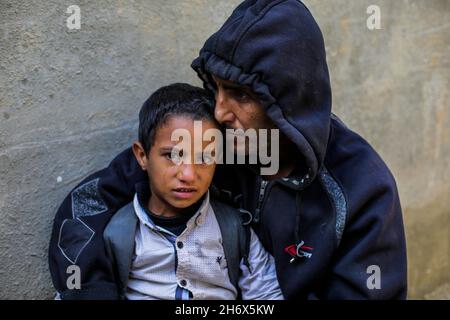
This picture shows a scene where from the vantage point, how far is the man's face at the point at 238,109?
7.38 feet

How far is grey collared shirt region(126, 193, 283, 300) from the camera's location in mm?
2303

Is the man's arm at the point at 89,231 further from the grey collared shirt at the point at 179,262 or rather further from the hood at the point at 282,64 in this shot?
the hood at the point at 282,64

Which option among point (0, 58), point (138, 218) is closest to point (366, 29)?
point (138, 218)

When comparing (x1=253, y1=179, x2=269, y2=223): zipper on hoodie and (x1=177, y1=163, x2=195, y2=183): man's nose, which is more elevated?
(x1=177, y1=163, x2=195, y2=183): man's nose

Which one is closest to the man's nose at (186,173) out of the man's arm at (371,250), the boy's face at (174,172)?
the boy's face at (174,172)

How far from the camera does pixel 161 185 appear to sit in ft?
7.43

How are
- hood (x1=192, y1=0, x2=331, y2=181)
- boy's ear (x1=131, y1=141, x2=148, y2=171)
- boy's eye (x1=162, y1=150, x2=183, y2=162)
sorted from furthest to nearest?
1. boy's ear (x1=131, y1=141, x2=148, y2=171)
2. boy's eye (x1=162, y1=150, x2=183, y2=162)
3. hood (x1=192, y1=0, x2=331, y2=181)

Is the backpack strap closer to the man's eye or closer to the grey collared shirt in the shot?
the grey collared shirt

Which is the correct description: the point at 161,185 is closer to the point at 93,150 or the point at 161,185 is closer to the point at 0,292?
the point at 93,150

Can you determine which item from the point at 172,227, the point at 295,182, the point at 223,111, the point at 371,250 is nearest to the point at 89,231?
the point at 172,227

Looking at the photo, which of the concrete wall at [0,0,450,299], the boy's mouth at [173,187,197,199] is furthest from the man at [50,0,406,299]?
the boy's mouth at [173,187,197,199]

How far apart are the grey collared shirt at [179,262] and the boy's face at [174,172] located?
11 centimetres

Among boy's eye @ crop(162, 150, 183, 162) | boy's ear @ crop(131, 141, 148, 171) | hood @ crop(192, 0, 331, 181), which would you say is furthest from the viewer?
boy's ear @ crop(131, 141, 148, 171)
